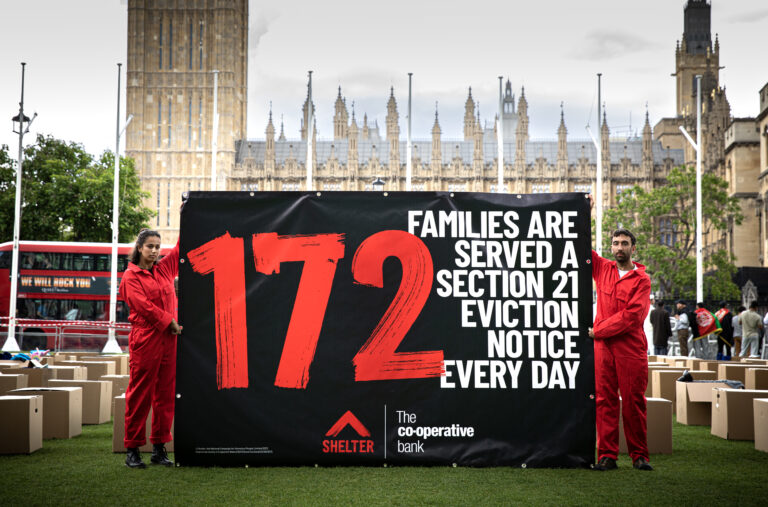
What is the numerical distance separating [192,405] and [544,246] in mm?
2492

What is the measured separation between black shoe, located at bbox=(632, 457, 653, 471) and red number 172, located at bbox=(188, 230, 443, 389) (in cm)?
148

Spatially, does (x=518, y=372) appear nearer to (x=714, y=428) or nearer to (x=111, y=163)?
(x=714, y=428)

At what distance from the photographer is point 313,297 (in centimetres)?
527

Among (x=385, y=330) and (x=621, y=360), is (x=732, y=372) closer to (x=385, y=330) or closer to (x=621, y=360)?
(x=621, y=360)

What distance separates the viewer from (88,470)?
5285 millimetres

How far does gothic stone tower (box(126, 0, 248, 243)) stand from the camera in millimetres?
64188

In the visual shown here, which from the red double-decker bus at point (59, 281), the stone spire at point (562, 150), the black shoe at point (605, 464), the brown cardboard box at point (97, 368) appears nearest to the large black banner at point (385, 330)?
the black shoe at point (605, 464)

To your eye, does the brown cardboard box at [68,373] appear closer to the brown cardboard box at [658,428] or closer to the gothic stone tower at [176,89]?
the brown cardboard box at [658,428]

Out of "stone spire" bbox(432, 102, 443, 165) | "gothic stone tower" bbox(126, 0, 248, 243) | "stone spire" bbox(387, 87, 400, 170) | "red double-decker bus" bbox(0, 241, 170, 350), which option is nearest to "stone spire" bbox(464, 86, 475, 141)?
"stone spire" bbox(432, 102, 443, 165)

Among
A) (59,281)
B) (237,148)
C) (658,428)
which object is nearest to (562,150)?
(237,148)

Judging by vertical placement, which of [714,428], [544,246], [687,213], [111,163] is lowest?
[714,428]

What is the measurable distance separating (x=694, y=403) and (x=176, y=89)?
2436 inches

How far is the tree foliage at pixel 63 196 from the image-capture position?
36125 millimetres

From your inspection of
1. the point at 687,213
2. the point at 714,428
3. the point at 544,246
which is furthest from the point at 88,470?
the point at 687,213
